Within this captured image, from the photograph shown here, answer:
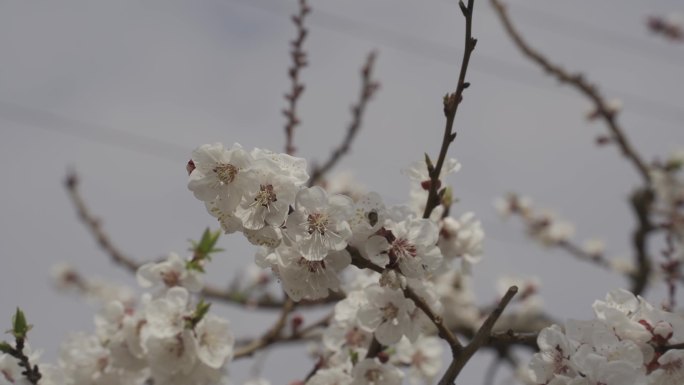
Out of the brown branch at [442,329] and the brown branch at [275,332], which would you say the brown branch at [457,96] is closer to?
the brown branch at [442,329]

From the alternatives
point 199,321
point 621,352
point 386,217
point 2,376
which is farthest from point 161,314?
point 621,352

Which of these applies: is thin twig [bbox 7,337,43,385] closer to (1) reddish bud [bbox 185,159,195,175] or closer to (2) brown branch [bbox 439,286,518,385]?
(1) reddish bud [bbox 185,159,195,175]

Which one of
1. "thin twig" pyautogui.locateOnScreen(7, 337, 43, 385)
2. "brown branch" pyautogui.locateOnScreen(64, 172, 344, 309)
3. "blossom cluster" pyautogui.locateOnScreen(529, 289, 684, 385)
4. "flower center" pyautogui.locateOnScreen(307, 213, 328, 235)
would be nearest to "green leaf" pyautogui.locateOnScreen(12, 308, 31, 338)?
"thin twig" pyautogui.locateOnScreen(7, 337, 43, 385)

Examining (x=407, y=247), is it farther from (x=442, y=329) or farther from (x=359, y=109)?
(x=359, y=109)

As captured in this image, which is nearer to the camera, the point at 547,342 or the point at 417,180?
the point at 547,342

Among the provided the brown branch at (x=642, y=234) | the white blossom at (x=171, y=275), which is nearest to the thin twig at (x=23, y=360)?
the white blossom at (x=171, y=275)

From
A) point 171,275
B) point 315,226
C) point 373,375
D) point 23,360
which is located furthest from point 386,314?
point 23,360

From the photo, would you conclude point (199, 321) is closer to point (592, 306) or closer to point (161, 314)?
point (161, 314)
